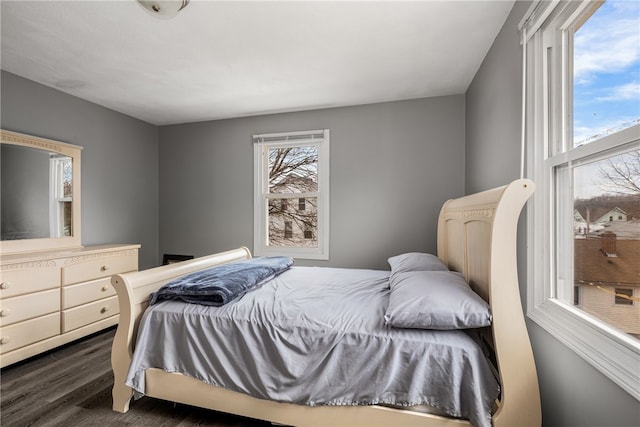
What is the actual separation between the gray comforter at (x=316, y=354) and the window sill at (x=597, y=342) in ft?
1.19

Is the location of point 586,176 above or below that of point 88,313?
above

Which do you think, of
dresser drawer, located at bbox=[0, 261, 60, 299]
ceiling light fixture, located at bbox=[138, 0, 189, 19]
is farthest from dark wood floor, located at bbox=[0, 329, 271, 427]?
ceiling light fixture, located at bbox=[138, 0, 189, 19]

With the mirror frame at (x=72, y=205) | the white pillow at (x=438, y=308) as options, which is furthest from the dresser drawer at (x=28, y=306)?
the white pillow at (x=438, y=308)

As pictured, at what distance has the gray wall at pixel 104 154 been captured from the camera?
9.02ft

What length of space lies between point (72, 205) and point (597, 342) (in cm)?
418

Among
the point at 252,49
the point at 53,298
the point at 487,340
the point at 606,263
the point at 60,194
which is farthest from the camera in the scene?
the point at 60,194

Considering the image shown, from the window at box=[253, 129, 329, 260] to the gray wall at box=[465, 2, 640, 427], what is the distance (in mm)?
1607

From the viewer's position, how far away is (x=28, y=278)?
2352mm

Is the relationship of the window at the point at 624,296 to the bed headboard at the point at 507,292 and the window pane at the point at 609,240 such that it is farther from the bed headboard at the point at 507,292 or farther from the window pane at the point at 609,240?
the bed headboard at the point at 507,292

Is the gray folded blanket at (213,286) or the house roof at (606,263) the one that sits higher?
the house roof at (606,263)

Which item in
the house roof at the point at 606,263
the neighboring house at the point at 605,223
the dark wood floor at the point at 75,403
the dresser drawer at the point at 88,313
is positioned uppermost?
the neighboring house at the point at 605,223

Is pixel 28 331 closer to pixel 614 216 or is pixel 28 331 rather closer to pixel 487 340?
pixel 487 340

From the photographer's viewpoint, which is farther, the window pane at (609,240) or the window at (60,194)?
the window at (60,194)

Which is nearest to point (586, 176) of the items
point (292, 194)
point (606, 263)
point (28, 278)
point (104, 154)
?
point (606, 263)
